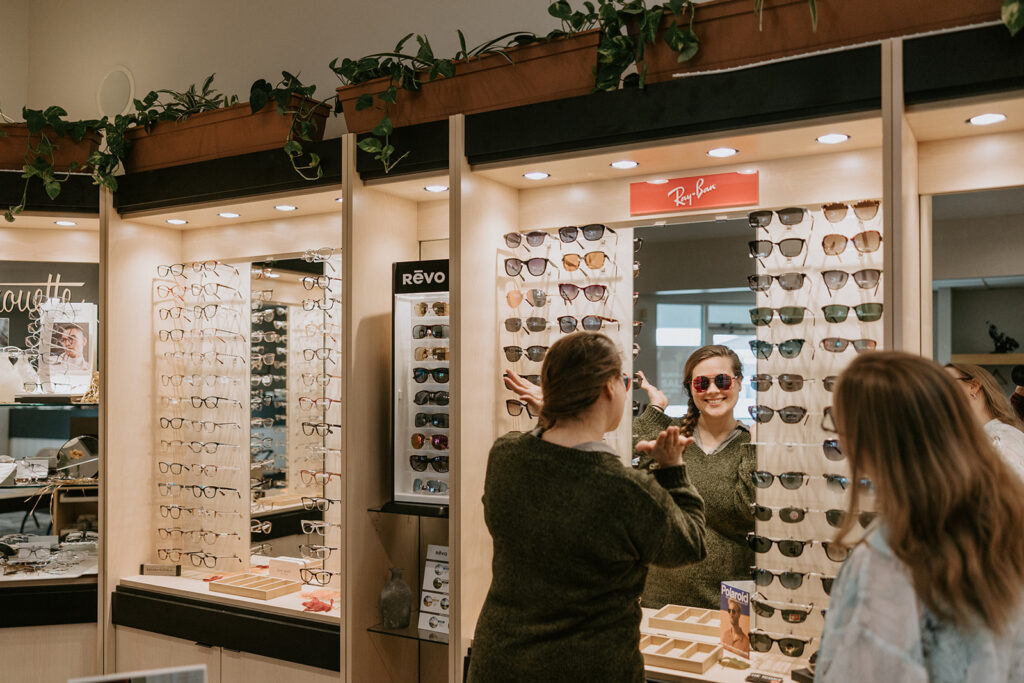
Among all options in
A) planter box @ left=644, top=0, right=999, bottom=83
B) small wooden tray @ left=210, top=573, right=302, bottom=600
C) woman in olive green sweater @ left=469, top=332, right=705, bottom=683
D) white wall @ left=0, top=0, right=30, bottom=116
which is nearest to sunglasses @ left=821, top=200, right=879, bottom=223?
planter box @ left=644, top=0, right=999, bottom=83

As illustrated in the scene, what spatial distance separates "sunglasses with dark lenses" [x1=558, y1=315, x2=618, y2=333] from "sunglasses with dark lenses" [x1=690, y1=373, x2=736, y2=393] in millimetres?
372

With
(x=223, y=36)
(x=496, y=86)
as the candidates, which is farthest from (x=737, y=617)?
(x=223, y=36)

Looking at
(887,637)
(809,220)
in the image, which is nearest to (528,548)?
(887,637)

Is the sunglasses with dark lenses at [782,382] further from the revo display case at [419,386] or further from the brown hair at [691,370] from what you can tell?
the revo display case at [419,386]

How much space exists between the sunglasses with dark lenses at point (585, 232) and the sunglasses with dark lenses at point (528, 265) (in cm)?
12

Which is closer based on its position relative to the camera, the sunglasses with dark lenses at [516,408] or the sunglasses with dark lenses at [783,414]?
the sunglasses with dark lenses at [783,414]

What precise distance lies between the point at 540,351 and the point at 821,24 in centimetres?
149

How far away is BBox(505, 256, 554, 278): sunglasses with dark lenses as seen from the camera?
3.23 meters

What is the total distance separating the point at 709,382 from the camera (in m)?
2.97

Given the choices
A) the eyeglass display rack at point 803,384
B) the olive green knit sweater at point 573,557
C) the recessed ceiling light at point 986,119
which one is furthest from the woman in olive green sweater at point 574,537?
the recessed ceiling light at point 986,119

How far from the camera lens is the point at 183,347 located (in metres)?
4.32

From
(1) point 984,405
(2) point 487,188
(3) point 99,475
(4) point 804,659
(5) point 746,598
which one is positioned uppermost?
(2) point 487,188

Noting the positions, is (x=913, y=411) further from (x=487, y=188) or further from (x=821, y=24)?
(x=487, y=188)

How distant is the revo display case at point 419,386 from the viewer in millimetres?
3355
